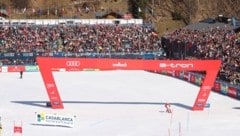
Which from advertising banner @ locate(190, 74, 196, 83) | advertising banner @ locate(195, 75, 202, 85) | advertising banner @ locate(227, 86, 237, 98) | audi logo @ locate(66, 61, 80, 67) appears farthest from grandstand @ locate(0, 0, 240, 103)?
audi logo @ locate(66, 61, 80, 67)

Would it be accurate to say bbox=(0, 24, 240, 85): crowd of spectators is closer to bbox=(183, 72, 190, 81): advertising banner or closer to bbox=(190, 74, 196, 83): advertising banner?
bbox=(183, 72, 190, 81): advertising banner

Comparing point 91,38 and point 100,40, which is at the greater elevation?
point 91,38

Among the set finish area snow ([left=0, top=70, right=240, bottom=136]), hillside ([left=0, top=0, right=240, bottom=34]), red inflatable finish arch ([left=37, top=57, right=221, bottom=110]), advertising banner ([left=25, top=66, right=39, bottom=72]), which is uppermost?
hillside ([left=0, top=0, right=240, bottom=34])

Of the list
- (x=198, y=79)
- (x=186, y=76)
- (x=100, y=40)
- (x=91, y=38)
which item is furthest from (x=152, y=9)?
(x=198, y=79)

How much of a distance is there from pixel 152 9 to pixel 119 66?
257 ft

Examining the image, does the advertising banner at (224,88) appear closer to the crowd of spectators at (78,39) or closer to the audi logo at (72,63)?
the audi logo at (72,63)

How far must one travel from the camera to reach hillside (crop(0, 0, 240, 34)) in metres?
112

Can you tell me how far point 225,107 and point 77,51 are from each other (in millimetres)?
43535

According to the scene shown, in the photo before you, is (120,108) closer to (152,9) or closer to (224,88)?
(224,88)

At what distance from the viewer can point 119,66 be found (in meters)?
38.0

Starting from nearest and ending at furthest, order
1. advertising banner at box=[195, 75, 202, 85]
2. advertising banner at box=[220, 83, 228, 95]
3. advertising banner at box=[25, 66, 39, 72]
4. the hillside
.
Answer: advertising banner at box=[220, 83, 228, 95] < advertising banner at box=[195, 75, 202, 85] < advertising banner at box=[25, 66, 39, 72] < the hillside

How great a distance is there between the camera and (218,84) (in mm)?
50188

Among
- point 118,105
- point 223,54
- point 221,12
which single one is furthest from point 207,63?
point 221,12

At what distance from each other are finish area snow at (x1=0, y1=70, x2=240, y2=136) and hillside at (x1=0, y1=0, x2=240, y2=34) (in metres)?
52.4
